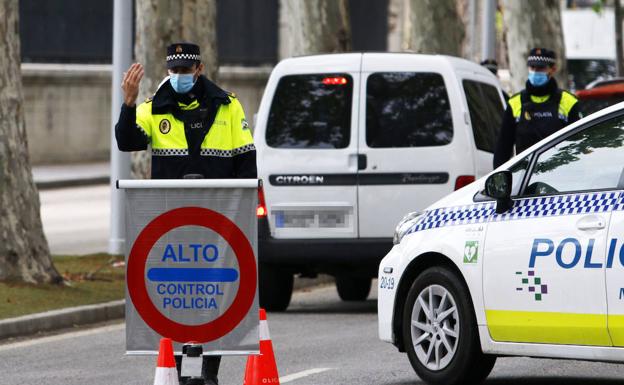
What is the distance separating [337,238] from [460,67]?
70.4 inches

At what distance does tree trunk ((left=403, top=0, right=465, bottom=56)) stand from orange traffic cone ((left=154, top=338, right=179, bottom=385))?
17.2 meters

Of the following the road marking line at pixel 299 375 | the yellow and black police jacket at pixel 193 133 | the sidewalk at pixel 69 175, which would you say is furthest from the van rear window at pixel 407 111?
the sidewalk at pixel 69 175

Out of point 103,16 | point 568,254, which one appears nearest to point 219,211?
point 568,254

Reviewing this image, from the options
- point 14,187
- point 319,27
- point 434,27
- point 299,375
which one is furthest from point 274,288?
point 434,27

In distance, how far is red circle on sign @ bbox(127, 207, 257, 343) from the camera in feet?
26.3

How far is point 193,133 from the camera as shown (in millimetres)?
8531

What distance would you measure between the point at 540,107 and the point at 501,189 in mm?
4617

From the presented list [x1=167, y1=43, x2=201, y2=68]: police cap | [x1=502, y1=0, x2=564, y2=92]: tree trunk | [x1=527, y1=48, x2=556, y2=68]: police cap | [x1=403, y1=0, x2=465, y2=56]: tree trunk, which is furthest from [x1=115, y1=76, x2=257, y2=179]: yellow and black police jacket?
[x1=403, y1=0, x2=465, y2=56]: tree trunk

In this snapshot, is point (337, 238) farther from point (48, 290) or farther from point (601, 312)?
point (601, 312)

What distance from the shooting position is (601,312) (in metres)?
8.36

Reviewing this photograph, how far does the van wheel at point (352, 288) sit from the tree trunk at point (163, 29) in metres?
3.30

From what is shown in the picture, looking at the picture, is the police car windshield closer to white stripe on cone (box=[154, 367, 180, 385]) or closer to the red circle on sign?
the red circle on sign

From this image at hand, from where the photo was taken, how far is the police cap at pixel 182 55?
27.9ft

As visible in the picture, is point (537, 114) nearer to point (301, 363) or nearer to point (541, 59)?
point (541, 59)
